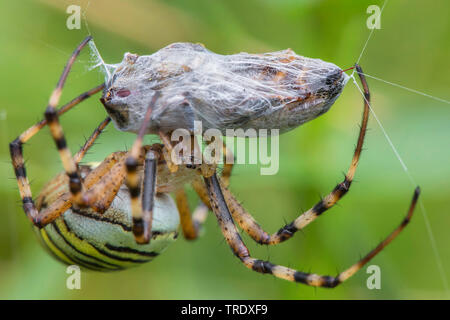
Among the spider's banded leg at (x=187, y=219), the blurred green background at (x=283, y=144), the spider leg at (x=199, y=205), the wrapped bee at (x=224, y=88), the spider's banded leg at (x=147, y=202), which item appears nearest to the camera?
the wrapped bee at (x=224, y=88)

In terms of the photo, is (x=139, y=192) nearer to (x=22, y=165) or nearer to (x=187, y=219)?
(x=22, y=165)

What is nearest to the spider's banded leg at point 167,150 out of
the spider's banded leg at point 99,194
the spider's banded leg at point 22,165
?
the spider's banded leg at point 99,194

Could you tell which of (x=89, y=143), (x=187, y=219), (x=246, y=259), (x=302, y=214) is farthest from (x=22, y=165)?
(x=302, y=214)

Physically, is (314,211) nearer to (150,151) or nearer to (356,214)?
(356,214)

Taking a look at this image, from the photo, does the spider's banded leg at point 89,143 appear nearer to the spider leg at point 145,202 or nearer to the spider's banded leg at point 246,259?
the spider leg at point 145,202

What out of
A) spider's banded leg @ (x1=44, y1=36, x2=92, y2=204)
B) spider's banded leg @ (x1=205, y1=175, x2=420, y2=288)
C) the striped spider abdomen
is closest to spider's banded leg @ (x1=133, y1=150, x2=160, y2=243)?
the striped spider abdomen

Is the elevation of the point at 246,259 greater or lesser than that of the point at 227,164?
lesser

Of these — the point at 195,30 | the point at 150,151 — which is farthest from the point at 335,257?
the point at 195,30

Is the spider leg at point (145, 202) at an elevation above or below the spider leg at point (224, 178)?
below
